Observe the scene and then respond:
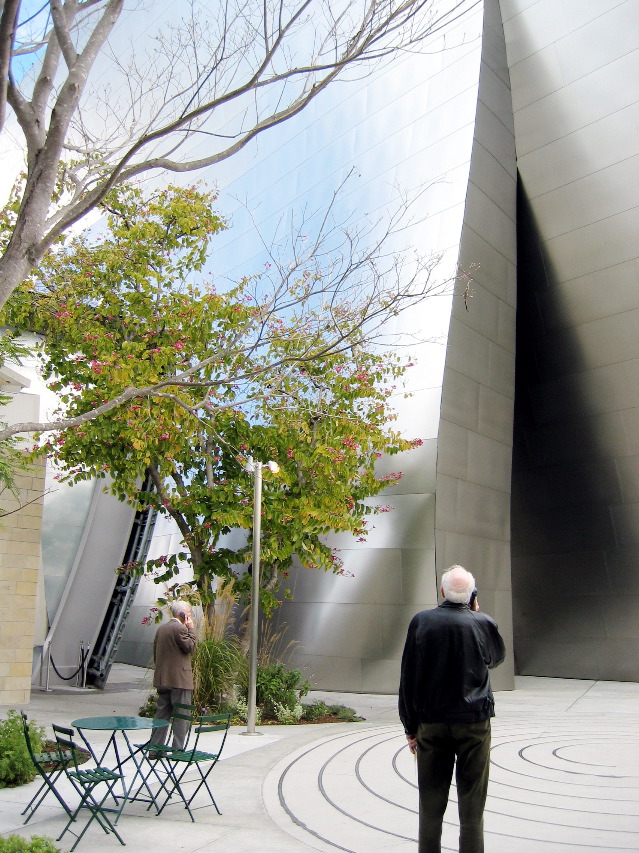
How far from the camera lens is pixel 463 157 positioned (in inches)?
623

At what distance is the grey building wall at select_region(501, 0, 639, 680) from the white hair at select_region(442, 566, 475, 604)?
13.0 m

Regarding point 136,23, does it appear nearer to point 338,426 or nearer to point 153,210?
point 153,210

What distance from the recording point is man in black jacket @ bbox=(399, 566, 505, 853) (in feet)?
13.5

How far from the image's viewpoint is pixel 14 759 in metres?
6.97

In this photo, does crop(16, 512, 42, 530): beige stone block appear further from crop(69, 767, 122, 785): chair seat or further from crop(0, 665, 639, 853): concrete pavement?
crop(69, 767, 122, 785): chair seat

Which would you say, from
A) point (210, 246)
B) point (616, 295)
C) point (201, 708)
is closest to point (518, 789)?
point (201, 708)

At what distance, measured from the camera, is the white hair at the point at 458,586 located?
14.2 ft

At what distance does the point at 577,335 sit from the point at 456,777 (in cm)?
1412

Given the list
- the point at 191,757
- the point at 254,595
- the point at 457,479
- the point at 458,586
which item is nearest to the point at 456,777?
the point at 458,586

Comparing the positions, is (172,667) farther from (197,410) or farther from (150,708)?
(197,410)

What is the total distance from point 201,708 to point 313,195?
12.8 metres

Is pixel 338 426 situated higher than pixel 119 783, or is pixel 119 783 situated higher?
pixel 338 426

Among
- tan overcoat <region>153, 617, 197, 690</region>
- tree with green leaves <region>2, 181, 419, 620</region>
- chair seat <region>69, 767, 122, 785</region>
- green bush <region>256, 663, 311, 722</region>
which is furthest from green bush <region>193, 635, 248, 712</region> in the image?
chair seat <region>69, 767, 122, 785</region>

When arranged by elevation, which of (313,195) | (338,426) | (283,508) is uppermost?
(313,195)
